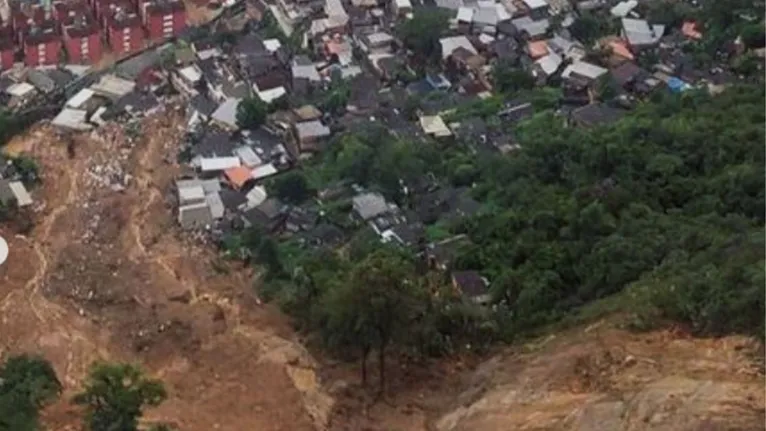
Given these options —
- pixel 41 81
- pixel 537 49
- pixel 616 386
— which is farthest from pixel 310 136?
pixel 616 386

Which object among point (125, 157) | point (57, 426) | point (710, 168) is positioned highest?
point (710, 168)

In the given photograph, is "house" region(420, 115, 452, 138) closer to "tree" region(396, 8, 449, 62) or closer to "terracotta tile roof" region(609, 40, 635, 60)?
"tree" region(396, 8, 449, 62)

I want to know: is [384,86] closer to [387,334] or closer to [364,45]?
[364,45]

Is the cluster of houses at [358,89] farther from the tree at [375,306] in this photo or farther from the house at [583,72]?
the tree at [375,306]

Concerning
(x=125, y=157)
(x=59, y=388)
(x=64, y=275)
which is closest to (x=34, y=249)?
(x=64, y=275)

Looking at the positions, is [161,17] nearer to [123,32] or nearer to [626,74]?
[123,32]

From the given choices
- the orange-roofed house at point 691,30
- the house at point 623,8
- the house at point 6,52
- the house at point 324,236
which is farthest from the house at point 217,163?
the orange-roofed house at point 691,30
